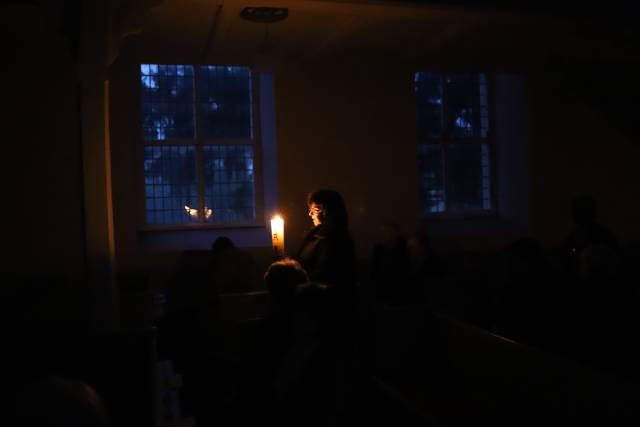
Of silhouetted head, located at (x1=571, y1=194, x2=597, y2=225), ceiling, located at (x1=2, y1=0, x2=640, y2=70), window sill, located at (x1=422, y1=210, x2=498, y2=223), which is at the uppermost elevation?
ceiling, located at (x1=2, y1=0, x2=640, y2=70)

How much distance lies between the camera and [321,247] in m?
3.90

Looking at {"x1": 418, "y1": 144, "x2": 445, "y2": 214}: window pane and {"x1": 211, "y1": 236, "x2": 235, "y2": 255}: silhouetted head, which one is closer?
{"x1": 211, "y1": 236, "x2": 235, "y2": 255}: silhouetted head

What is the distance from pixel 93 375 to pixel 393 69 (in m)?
5.45

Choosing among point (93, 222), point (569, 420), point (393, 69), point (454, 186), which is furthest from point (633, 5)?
point (93, 222)

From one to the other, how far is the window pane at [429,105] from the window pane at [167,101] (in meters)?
2.93

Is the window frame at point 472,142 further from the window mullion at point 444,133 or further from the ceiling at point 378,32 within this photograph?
the ceiling at point 378,32

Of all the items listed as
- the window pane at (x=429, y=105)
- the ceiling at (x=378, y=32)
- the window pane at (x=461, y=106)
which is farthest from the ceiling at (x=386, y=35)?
the window pane at (x=461, y=106)

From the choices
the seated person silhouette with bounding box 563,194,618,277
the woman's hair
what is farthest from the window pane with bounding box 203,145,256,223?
the seated person silhouette with bounding box 563,194,618,277

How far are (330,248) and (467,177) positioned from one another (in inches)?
194

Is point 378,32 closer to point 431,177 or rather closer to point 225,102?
point 225,102

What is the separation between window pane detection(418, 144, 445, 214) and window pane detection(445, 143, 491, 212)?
0.10 meters

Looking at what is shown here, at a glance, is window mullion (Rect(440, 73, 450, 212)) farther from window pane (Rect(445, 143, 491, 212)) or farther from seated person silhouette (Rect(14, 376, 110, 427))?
seated person silhouette (Rect(14, 376, 110, 427))

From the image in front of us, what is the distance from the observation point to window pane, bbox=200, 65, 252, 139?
738cm

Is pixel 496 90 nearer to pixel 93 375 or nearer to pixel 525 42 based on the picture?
pixel 525 42
